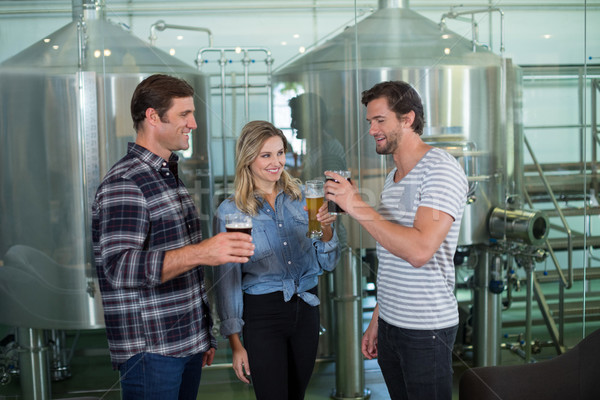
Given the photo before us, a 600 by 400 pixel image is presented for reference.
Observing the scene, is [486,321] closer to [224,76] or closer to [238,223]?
[224,76]

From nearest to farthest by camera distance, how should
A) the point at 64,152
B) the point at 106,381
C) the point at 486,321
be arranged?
the point at 64,152 → the point at 106,381 → the point at 486,321

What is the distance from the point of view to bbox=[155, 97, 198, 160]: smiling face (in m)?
1.49

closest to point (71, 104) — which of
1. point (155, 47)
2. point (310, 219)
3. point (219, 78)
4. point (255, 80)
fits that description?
point (155, 47)

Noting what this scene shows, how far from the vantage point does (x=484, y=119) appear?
2.48 metres

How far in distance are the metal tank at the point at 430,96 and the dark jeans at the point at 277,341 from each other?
82 cm

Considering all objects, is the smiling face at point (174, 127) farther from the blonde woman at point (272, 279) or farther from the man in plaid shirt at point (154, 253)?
the blonde woman at point (272, 279)

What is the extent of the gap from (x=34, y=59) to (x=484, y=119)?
1.84 meters

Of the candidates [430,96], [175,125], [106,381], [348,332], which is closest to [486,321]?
[348,332]

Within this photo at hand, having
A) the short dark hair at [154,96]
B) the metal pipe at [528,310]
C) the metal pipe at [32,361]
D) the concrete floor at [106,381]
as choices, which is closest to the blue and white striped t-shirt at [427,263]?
the short dark hair at [154,96]

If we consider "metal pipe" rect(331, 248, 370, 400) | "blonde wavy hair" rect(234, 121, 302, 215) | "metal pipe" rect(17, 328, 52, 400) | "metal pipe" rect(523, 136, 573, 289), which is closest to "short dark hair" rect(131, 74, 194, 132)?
"blonde wavy hair" rect(234, 121, 302, 215)

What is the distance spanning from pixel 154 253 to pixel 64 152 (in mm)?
1138

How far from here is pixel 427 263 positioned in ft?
5.00

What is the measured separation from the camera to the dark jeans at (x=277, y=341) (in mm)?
1642

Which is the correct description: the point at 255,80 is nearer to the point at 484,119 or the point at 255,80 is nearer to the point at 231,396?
the point at 484,119
